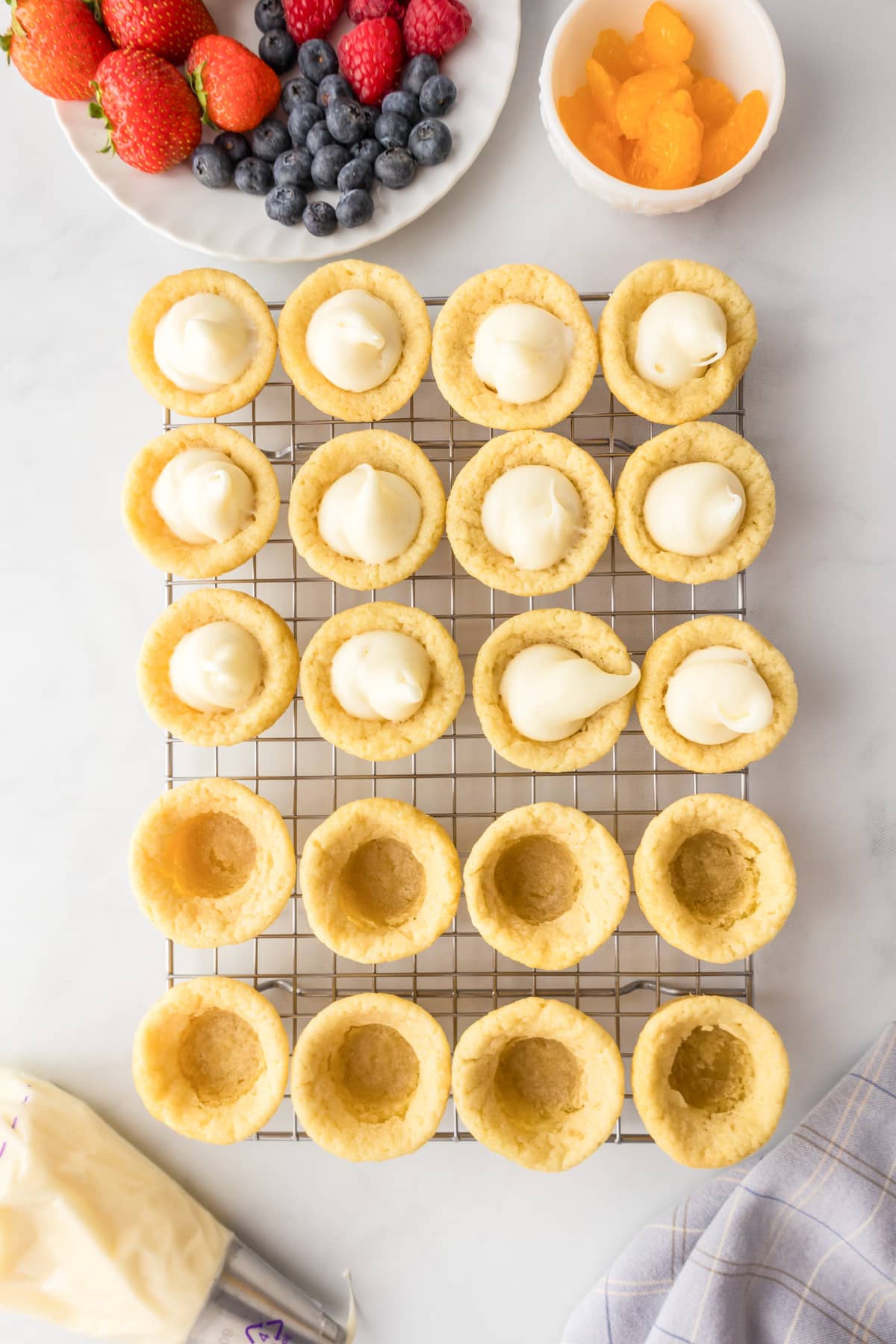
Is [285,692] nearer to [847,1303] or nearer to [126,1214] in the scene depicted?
[126,1214]

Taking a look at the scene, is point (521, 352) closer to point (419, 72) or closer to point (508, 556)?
point (508, 556)

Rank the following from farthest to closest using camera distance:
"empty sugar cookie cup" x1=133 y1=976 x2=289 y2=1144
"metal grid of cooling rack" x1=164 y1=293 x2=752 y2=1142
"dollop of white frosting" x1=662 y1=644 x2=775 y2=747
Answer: "metal grid of cooling rack" x1=164 y1=293 x2=752 y2=1142 → "empty sugar cookie cup" x1=133 y1=976 x2=289 y2=1144 → "dollop of white frosting" x1=662 y1=644 x2=775 y2=747

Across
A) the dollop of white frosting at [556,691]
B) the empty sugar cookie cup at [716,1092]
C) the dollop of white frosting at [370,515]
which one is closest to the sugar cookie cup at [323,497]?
the dollop of white frosting at [370,515]

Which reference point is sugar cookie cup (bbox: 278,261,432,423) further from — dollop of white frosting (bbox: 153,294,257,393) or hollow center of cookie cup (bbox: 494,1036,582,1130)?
hollow center of cookie cup (bbox: 494,1036,582,1130)

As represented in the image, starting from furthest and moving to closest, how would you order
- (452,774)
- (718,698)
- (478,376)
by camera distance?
(452,774) < (478,376) < (718,698)

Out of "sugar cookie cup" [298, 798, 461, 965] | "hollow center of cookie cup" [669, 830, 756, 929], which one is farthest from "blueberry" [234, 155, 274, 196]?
"hollow center of cookie cup" [669, 830, 756, 929]

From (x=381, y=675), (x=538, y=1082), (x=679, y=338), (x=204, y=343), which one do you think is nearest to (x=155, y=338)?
(x=204, y=343)
